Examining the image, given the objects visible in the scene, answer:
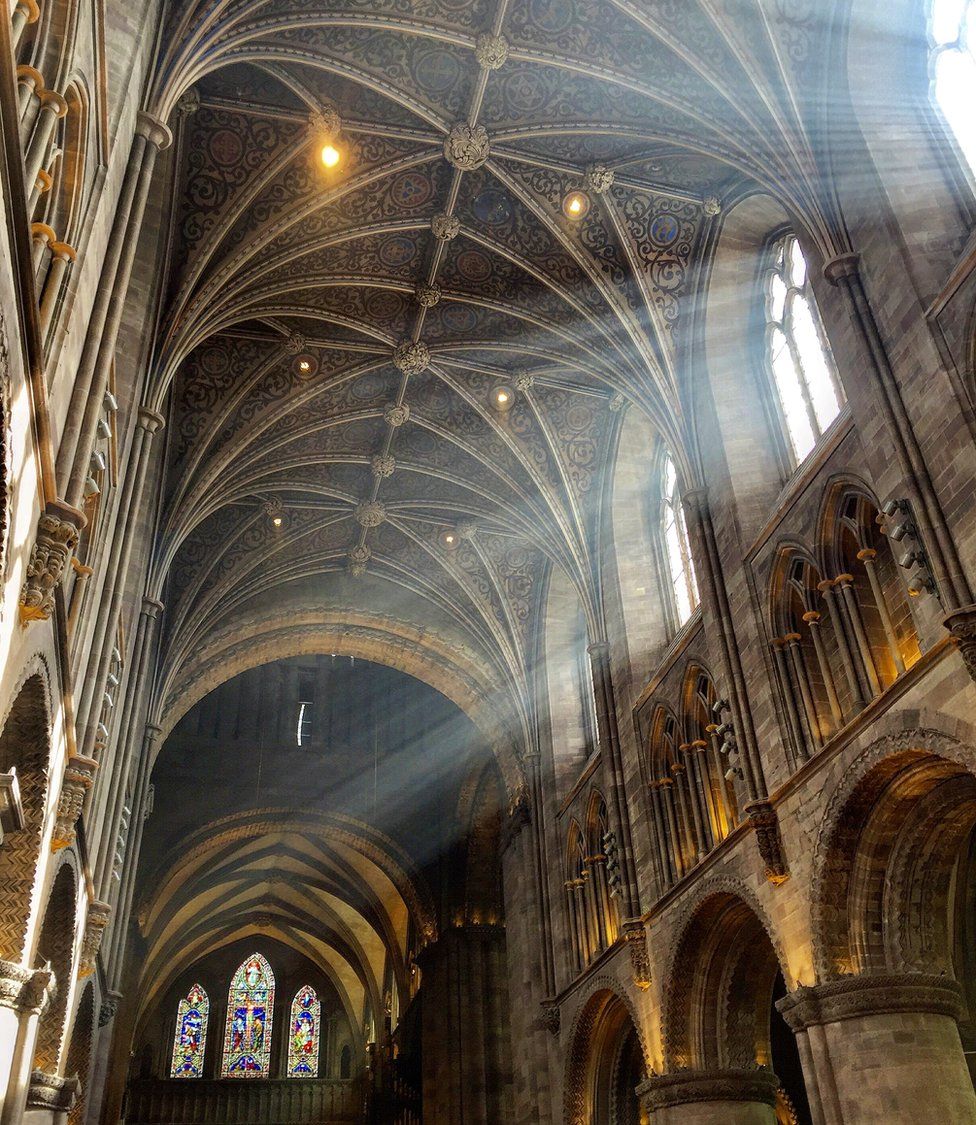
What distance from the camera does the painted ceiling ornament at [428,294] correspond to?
18.1 metres

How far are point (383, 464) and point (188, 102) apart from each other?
8.40 m

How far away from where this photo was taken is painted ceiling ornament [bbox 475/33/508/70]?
14328 mm

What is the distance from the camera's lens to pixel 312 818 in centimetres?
3162

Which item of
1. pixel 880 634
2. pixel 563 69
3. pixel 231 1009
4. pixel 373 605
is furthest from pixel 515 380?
pixel 231 1009

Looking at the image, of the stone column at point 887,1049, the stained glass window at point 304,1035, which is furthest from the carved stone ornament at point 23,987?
the stained glass window at point 304,1035

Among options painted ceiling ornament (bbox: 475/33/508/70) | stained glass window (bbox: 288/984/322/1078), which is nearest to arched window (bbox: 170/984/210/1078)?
stained glass window (bbox: 288/984/322/1078)

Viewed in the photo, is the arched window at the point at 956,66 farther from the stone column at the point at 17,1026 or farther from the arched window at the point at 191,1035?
the arched window at the point at 191,1035

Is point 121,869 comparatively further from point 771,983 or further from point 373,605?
point 771,983

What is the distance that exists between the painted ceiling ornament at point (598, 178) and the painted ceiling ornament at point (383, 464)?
23.5 feet

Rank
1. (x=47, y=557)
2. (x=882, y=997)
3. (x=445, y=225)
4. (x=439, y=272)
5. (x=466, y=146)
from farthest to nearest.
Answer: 1. (x=439, y=272)
2. (x=445, y=225)
3. (x=466, y=146)
4. (x=882, y=997)
5. (x=47, y=557)

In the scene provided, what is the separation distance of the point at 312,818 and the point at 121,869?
42.4 ft

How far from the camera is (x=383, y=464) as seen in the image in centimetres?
2166

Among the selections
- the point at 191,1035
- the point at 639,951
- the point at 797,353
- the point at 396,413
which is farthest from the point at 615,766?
the point at 191,1035

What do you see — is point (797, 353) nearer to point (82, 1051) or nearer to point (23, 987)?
point (23, 987)
